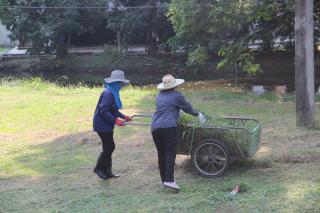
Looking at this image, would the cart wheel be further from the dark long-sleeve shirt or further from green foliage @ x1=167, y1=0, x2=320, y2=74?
green foliage @ x1=167, y1=0, x2=320, y2=74

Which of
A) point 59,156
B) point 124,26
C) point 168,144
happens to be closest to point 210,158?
point 168,144

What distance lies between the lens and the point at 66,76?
33.0 metres

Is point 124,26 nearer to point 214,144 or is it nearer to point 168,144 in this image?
point 214,144

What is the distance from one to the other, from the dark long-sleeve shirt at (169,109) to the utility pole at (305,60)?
391 centimetres

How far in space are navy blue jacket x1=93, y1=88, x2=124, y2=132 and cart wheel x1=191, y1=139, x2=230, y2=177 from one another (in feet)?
3.79

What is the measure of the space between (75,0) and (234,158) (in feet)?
91.6

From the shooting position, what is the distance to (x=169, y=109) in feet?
22.5

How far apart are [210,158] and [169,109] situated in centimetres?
104

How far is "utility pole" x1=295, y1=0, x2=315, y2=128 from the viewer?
10023 millimetres

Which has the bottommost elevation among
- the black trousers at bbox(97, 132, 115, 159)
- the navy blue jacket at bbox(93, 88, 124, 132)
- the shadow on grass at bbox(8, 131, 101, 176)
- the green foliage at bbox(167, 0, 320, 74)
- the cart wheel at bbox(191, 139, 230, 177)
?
the shadow on grass at bbox(8, 131, 101, 176)

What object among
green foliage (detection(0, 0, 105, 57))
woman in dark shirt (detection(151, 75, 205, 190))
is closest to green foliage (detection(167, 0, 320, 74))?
woman in dark shirt (detection(151, 75, 205, 190))

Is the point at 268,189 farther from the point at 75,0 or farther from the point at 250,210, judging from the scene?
the point at 75,0

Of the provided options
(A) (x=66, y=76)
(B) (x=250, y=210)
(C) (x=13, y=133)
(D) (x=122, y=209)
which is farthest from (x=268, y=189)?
(A) (x=66, y=76)

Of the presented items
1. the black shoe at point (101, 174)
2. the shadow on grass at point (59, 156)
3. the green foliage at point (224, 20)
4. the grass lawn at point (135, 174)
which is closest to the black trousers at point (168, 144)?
the grass lawn at point (135, 174)
